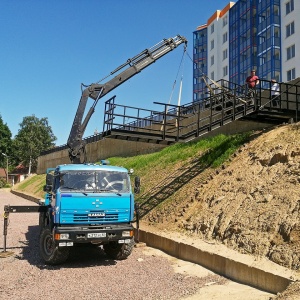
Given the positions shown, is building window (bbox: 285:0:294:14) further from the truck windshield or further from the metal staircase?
the truck windshield

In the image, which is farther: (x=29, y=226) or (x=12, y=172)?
(x=12, y=172)

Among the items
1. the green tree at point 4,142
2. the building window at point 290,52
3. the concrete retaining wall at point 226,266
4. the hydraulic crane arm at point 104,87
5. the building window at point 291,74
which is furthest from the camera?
the green tree at point 4,142

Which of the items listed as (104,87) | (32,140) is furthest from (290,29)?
(32,140)

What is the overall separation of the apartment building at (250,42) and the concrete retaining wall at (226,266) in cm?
2244

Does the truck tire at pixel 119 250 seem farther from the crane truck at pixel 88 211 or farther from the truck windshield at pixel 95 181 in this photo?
the truck windshield at pixel 95 181

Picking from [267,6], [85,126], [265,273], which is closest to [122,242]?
[265,273]

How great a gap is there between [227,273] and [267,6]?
43.0m

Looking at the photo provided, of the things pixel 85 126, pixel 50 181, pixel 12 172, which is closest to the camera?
pixel 50 181

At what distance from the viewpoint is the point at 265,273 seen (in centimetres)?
684

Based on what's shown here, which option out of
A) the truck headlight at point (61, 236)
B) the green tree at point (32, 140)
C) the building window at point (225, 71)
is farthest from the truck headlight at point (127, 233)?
the green tree at point (32, 140)

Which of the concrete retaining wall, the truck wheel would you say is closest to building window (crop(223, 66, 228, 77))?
the concrete retaining wall

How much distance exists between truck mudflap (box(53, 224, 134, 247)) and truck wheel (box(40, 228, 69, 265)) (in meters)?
0.37

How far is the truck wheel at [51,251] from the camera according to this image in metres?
8.88

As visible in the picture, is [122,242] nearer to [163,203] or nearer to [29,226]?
[163,203]
